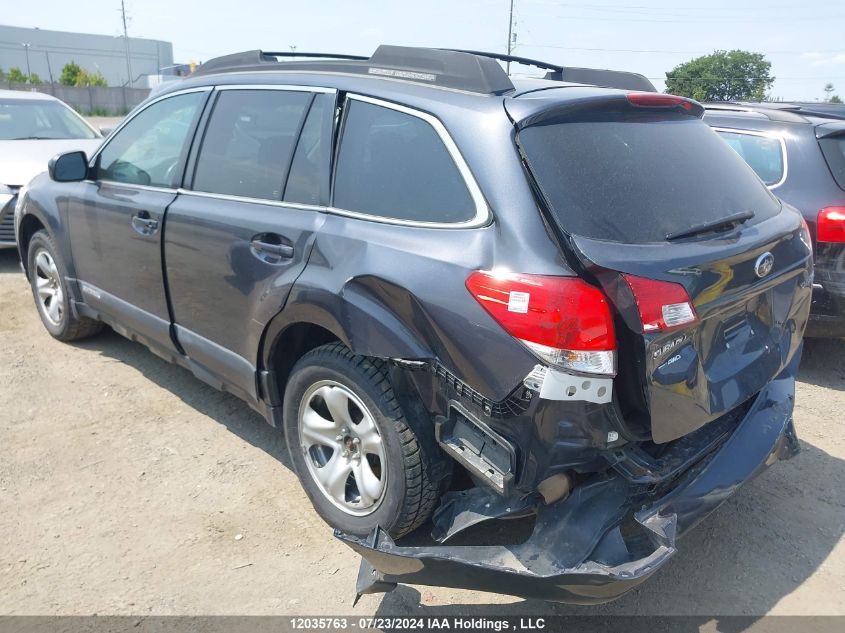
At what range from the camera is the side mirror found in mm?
4199

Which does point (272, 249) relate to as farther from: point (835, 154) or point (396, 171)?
point (835, 154)

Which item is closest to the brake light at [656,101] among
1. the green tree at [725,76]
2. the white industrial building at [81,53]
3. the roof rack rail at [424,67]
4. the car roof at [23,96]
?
the roof rack rail at [424,67]

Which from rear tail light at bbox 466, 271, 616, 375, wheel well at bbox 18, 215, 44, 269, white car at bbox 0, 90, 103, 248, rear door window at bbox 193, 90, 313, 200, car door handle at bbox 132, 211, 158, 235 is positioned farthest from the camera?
A: white car at bbox 0, 90, 103, 248

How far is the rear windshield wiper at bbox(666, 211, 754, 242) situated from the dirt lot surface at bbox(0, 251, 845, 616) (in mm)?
1368

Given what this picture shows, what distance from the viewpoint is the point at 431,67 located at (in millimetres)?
2758

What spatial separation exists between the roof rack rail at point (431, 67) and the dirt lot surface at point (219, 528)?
1.90m

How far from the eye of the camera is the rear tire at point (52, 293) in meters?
4.78

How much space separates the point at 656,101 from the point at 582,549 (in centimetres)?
168

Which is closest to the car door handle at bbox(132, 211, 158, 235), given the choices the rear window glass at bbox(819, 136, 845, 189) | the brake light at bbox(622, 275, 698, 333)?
the brake light at bbox(622, 275, 698, 333)

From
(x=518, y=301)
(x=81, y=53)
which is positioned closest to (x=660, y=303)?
(x=518, y=301)

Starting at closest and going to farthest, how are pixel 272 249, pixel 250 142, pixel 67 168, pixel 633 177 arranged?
pixel 633 177 → pixel 272 249 → pixel 250 142 → pixel 67 168

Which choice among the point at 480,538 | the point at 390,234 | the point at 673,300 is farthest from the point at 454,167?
the point at 480,538

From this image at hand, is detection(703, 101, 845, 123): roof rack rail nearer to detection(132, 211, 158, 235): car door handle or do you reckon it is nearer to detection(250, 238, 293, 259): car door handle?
detection(250, 238, 293, 259): car door handle

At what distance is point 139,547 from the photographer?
2.95m
